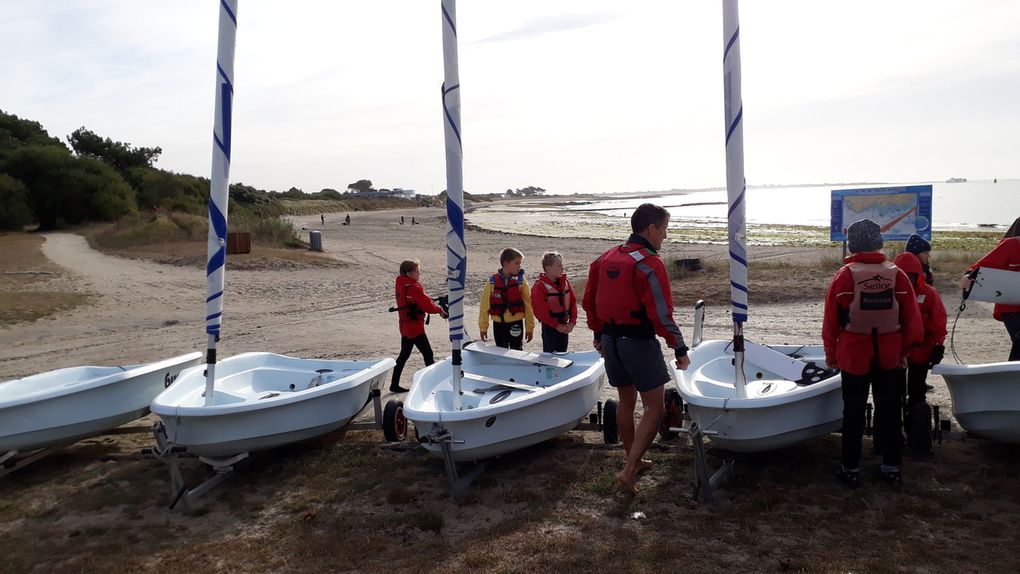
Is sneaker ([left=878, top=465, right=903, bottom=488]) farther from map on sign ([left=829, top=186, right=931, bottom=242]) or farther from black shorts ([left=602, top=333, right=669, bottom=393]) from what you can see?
map on sign ([left=829, top=186, right=931, bottom=242])

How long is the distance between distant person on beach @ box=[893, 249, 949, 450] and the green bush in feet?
138

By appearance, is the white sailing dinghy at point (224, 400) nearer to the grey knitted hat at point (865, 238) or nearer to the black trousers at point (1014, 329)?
the grey knitted hat at point (865, 238)

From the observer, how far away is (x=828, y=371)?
641 centimetres

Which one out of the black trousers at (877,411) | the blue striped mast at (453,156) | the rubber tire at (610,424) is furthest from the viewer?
the rubber tire at (610,424)

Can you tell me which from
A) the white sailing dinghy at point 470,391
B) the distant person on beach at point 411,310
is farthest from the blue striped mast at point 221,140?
the distant person on beach at point 411,310

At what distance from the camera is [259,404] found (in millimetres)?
5695

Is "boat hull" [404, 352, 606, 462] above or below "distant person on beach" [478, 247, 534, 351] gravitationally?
below

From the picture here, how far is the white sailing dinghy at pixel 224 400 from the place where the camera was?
18.3 ft

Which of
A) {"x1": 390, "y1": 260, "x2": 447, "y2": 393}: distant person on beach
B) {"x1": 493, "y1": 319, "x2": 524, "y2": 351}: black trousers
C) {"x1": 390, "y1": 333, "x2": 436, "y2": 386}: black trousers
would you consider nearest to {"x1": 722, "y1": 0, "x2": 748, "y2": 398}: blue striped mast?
{"x1": 493, "y1": 319, "x2": 524, "y2": 351}: black trousers

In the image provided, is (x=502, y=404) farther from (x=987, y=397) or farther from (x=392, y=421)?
(x=987, y=397)

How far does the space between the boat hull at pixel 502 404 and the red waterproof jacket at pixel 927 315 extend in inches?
95.2

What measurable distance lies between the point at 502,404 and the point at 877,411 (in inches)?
100

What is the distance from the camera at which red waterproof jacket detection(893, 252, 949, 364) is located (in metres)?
5.63

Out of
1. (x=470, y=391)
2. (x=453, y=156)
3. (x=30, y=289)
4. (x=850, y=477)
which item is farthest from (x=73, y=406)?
(x=30, y=289)
